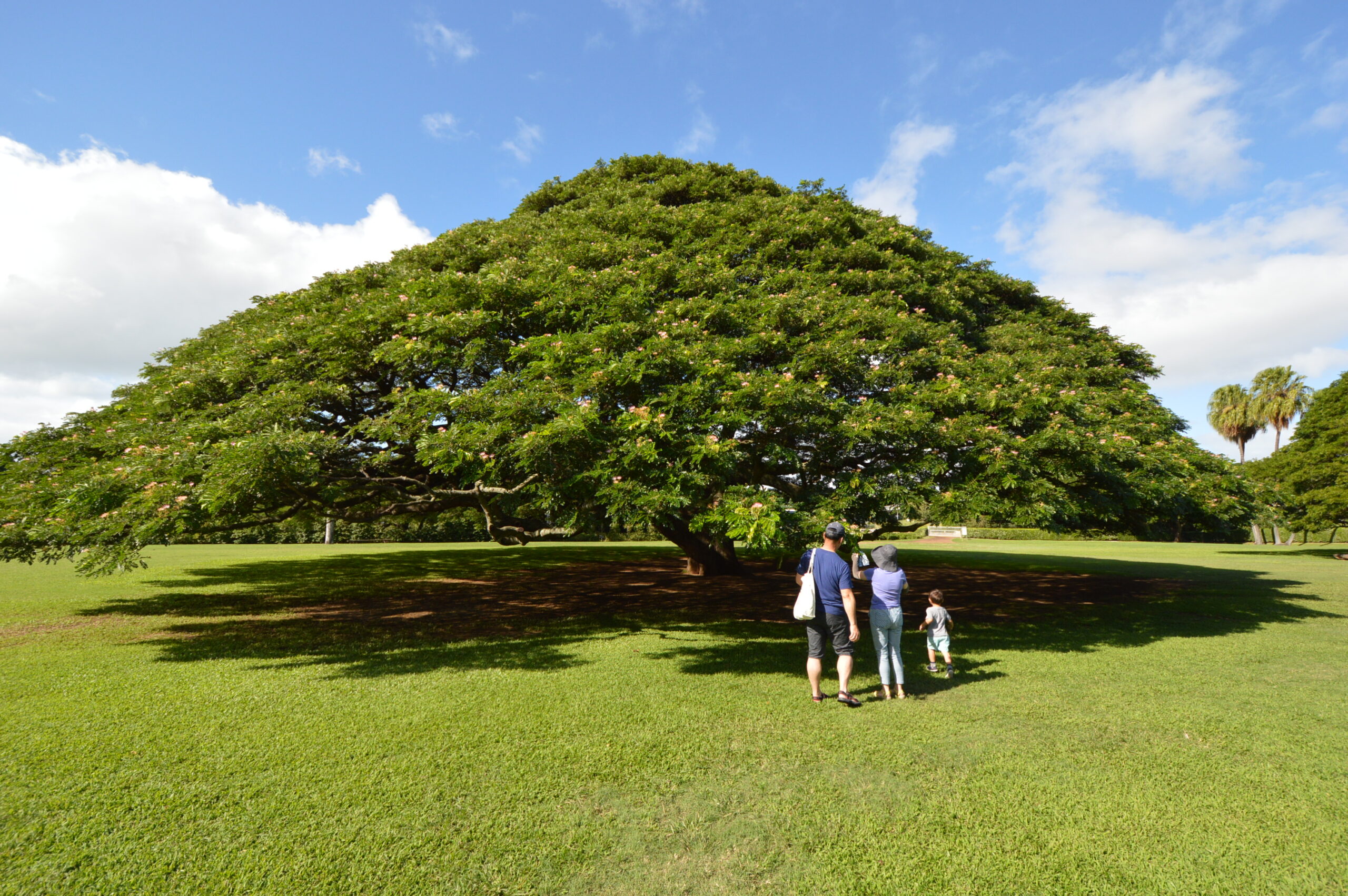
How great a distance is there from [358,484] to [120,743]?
600 cm

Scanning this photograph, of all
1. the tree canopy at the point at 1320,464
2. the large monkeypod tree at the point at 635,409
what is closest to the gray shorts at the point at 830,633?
the large monkeypod tree at the point at 635,409

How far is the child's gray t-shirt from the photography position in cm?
823

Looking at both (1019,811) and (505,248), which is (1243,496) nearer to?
(1019,811)

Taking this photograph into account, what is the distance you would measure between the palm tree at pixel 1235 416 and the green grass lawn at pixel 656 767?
53843 millimetres

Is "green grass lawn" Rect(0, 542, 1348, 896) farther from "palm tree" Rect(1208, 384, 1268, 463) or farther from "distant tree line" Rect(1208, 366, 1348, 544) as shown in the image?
"palm tree" Rect(1208, 384, 1268, 463)

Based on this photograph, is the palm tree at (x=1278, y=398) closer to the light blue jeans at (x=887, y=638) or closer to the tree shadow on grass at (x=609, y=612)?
the tree shadow on grass at (x=609, y=612)

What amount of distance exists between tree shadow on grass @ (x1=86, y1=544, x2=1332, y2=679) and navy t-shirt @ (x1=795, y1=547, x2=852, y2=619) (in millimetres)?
2099

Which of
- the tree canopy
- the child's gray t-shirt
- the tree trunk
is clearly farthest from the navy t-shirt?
the tree canopy

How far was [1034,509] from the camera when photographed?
28.2ft

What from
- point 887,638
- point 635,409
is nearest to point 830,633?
Answer: point 887,638

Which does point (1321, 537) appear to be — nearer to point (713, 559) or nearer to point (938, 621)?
point (713, 559)

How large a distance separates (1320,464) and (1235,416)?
27738mm

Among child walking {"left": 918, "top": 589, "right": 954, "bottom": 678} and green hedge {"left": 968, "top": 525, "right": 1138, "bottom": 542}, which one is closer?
child walking {"left": 918, "top": 589, "right": 954, "bottom": 678}

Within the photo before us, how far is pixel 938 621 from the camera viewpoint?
324 inches
